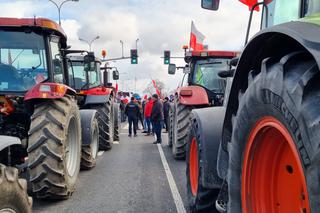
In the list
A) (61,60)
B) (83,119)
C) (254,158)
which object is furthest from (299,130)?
(83,119)

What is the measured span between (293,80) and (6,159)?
3.07 metres

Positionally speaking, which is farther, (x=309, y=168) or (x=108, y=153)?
(x=108, y=153)

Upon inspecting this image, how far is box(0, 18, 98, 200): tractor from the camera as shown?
5277 mm

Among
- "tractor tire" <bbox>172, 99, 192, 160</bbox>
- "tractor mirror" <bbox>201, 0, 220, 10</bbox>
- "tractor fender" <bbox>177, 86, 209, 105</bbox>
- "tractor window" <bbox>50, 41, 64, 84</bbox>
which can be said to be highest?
"tractor mirror" <bbox>201, 0, 220, 10</bbox>

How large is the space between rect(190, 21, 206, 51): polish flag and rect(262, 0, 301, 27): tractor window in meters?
12.7

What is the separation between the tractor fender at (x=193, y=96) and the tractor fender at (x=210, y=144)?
4380 mm

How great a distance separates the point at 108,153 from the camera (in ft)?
35.4

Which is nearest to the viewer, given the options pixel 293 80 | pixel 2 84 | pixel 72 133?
pixel 293 80

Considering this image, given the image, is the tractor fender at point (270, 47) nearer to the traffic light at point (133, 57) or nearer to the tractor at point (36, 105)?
the tractor at point (36, 105)

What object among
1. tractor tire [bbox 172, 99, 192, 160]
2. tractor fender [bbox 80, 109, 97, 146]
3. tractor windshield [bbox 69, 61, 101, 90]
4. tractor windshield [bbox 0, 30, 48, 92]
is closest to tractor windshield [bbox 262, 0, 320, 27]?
tractor windshield [bbox 0, 30, 48, 92]

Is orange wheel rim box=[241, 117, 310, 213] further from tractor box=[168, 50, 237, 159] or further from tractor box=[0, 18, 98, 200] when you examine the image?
tractor box=[168, 50, 237, 159]

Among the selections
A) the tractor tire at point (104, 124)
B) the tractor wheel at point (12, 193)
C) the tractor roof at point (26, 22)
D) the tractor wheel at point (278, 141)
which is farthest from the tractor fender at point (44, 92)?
the tractor tire at point (104, 124)

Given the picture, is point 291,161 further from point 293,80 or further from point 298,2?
point 298,2

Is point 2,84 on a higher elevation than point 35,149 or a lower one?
higher
